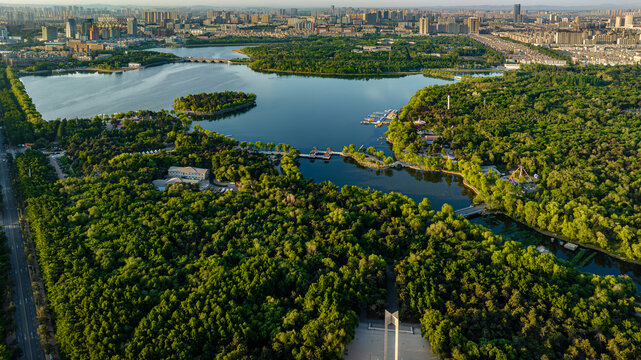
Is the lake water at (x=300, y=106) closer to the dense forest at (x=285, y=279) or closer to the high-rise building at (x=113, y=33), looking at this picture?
the dense forest at (x=285, y=279)

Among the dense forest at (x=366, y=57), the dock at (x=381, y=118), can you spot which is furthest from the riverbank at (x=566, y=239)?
the dense forest at (x=366, y=57)

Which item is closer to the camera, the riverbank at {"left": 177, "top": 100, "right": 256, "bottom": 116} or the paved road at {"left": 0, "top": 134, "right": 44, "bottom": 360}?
the paved road at {"left": 0, "top": 134, "right": 44, "bottom": 360}

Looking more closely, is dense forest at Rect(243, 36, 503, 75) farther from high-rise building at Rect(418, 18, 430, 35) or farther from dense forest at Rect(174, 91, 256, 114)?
high-rise building at Rect(418, 18, 430, 35)

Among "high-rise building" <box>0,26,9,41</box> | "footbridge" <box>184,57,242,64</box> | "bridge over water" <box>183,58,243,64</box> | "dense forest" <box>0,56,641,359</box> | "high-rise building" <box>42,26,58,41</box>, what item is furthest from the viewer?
"high-rise building" <box>42,26,58,41</box>

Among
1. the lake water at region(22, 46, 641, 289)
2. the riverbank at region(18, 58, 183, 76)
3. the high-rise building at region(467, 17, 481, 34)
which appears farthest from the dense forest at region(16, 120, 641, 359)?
the high-rise building at region(467, 17, 481, 34)

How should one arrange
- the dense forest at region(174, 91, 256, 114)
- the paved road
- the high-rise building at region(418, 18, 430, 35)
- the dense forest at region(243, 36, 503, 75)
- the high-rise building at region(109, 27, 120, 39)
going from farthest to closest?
the high-rise building at region(418, 18, 430, 35), the high-rise building at region(109, 27, 120, 39), the dense forest at region(243, 36, 503, 75), the dense forest at region(174, 91, 256, 114), the paved road

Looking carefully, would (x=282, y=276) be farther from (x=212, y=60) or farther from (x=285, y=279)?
(x=212, y=60)

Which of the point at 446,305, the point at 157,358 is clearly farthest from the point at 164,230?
the point at 446,305
